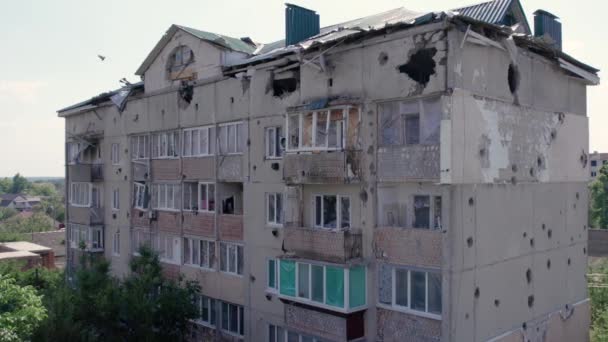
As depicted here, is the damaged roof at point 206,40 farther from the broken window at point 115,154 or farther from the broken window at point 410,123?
the broken window at point 410,123

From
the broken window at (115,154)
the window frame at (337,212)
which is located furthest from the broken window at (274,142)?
the broken window at (115,154)

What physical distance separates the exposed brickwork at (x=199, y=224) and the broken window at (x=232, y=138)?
2.63m

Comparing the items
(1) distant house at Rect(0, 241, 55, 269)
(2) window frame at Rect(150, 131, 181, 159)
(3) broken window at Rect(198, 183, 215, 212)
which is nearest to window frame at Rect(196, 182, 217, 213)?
(3) broken window at Rect(198, 183, 215, 212)

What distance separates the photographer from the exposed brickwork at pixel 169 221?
21297 millimetres

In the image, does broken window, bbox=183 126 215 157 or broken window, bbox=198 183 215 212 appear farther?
broken window, bbox=198 183 215 212

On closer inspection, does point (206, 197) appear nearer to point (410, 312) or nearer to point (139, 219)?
point (139, 219)

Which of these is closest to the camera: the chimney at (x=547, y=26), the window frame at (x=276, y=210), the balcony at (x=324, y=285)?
the balcony at (x=324, y=285)

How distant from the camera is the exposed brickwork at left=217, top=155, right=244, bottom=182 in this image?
18.6 m

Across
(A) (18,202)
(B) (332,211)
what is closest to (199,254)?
(B) (332,211)

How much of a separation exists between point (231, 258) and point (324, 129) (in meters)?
6.95

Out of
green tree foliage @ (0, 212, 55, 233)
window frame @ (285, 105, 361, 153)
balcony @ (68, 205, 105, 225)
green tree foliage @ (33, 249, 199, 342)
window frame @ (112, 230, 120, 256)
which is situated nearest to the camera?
Answer: window frame @ (285, 105, 361, 153)

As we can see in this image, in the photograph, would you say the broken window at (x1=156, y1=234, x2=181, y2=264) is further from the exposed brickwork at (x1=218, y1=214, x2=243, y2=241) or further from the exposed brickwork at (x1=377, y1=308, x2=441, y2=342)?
the exposed brickwork at (x1=377, y1=308, x2=441, y2=342)

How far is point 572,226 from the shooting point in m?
17.8

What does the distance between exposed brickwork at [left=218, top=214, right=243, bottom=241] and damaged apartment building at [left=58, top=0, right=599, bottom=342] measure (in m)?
0.06
